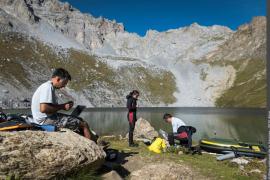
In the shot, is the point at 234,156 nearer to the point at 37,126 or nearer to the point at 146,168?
the point at 146,168

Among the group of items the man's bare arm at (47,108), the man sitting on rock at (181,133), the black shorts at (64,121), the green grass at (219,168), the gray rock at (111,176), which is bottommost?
the green grass at (219,168)

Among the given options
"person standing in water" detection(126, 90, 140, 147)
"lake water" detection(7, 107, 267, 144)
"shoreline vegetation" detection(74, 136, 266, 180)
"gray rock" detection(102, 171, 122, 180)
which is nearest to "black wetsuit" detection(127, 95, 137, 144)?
"person standing in water" detection(126, 90, 140, 147)

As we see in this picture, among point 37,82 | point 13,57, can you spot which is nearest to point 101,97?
point 37,82

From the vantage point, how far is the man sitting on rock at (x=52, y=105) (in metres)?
12.2

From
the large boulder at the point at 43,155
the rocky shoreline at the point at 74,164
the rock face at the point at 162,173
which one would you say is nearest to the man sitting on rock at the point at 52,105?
the rocky shoreline at the point at 74,164

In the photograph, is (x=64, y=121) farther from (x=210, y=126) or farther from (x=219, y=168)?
(x=210, y=126)

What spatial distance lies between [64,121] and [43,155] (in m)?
2.74

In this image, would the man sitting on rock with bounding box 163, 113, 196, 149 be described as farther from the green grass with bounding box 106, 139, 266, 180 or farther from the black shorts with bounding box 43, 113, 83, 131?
the black shorts with bounding box 43, 113, 83, 131

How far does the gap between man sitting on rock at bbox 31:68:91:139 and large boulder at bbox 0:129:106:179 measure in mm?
947

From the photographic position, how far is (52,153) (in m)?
10.5

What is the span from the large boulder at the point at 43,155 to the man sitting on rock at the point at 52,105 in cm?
95

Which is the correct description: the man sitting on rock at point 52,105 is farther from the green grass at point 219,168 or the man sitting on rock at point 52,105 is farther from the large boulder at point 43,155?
the green grass at point 219,168

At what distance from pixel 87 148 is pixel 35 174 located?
2.26m

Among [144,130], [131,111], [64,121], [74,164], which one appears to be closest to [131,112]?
[131,111]
